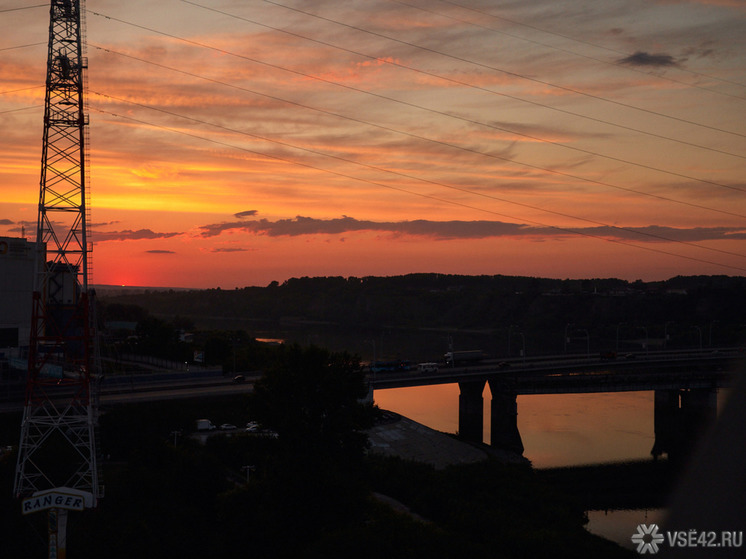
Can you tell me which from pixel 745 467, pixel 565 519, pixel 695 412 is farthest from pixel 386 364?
pixel 745 467

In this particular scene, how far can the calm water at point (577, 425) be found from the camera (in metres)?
44.1

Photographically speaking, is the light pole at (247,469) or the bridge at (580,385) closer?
the light pole at (247,469)

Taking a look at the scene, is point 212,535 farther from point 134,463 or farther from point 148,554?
point 134,463

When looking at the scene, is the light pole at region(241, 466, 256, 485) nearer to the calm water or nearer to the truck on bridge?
the calm water

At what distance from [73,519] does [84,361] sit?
7540 mm

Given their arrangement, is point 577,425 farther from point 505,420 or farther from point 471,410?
point 471,410

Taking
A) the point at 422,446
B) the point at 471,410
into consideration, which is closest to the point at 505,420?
the point at 471,410

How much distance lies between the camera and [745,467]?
268 centimetres

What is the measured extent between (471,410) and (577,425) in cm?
1036

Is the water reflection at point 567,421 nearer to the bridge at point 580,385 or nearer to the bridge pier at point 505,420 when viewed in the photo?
the bridge pier at point 505,420

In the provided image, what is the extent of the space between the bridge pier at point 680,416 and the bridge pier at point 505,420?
12.5 meters

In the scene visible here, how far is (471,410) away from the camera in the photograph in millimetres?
70250

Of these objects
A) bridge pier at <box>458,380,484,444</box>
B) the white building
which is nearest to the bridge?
bridge pier at <box>458,380,484,444</box>

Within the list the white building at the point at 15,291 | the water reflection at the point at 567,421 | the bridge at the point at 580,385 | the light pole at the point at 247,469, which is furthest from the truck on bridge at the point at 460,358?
the white building at the point at 15,291
